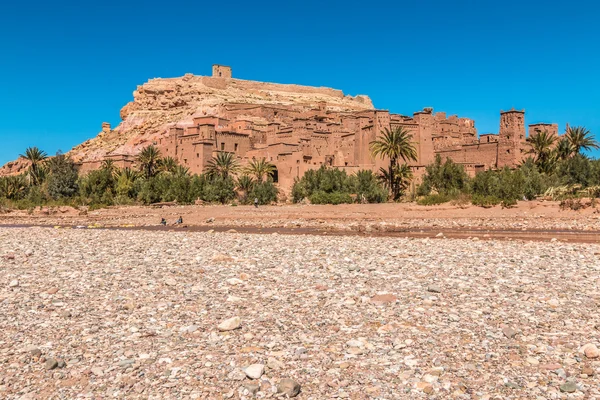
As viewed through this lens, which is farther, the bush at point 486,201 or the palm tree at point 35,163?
the palm tree at point 35,163

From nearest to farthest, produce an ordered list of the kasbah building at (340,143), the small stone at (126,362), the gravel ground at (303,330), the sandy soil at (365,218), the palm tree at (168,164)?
the gravel ground at (303,330)
the small stone at (126,362)
the sandy soil at (365,218)
the kasbah building at (340,143)
the palm tree at (168,164)

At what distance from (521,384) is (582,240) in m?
13.9

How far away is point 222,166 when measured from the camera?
153 ft

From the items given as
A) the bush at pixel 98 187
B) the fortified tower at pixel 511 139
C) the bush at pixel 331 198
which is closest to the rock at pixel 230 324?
the bush at pixel 331 198

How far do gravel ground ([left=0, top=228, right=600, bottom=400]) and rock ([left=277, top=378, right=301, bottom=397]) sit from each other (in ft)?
0.04

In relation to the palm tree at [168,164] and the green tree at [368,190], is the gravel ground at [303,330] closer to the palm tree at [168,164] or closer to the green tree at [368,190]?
the green tree at [368,190]

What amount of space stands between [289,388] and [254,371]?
Answer: 52 cm

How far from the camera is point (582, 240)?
17.2 meters

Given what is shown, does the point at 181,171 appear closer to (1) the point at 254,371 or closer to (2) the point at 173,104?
(2) the point at 173,104

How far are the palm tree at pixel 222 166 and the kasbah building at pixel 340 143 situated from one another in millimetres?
756

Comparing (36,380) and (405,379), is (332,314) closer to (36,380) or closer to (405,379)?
(405,379)

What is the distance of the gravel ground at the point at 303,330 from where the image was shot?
523cm

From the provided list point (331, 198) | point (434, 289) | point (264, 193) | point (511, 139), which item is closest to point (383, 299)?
point (434, 289)

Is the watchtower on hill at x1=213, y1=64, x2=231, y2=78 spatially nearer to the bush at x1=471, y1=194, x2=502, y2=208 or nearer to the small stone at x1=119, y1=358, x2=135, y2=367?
the bush at x1=471, y1=194, x2=502, y2=208
